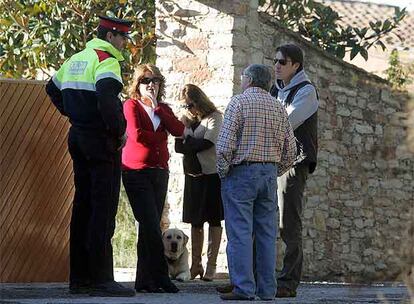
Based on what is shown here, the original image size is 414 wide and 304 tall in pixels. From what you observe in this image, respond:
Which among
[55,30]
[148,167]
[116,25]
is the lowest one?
[148,167]

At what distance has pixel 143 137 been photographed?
9.86 meters

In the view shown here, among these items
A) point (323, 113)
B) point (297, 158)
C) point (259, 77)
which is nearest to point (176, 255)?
point (297, 158)

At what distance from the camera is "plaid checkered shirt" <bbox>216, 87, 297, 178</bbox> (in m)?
8.96

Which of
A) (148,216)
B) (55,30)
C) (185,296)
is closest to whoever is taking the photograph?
(185,296)

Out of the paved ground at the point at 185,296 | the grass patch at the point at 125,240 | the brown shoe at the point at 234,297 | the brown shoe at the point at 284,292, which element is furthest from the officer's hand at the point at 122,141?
the grass patch at the point at 125,240

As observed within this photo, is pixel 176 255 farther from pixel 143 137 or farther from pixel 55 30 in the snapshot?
pixel 55 30

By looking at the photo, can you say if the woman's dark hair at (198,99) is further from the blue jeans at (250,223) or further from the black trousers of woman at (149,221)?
the blue jeans at (250,223)

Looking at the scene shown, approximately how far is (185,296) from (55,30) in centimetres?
642

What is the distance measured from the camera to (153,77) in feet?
32.6

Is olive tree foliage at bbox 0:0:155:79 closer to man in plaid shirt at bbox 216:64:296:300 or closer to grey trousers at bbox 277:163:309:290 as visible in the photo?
grey trousers at bbox 277:163:309:290

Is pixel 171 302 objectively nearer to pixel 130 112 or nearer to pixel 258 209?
pixel 258 209

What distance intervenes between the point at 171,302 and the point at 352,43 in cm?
812

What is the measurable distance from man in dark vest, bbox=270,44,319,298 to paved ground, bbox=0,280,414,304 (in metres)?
0.24

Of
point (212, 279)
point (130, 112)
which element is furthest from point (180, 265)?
point (130, 112)
